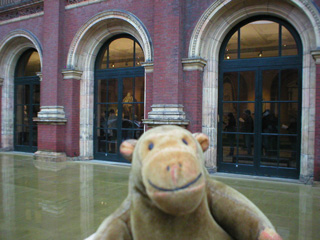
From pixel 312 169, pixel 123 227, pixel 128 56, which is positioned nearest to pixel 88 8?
pixel 128 56

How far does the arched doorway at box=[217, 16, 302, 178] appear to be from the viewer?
6895 mm

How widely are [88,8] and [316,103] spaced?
271 inches

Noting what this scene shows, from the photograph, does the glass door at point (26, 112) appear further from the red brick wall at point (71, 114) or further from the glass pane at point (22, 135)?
the red brick wall at point (71, 114)

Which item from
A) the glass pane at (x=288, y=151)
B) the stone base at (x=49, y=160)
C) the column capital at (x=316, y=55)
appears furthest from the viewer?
the stone base at (x=49, y=160)

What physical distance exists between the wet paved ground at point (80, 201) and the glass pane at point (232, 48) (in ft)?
10.2

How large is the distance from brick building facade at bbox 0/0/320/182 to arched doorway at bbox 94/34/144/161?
0.16ft

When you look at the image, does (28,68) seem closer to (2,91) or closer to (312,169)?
(2,91)

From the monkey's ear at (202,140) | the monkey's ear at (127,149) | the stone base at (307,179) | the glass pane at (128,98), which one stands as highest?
the glass pane at (128,98)

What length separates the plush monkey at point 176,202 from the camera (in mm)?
1256

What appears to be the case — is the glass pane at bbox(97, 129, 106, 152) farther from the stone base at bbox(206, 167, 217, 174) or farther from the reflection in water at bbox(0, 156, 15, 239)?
the stone base at bbox(206, 167, 217, 174)

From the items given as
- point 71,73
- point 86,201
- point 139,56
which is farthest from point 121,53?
point 86,201

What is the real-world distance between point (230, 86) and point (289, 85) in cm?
140

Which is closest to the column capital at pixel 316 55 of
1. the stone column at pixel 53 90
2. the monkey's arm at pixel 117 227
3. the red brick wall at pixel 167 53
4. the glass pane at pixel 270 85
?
the glass pane at pixel 270 85

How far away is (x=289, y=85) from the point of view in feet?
22.6
